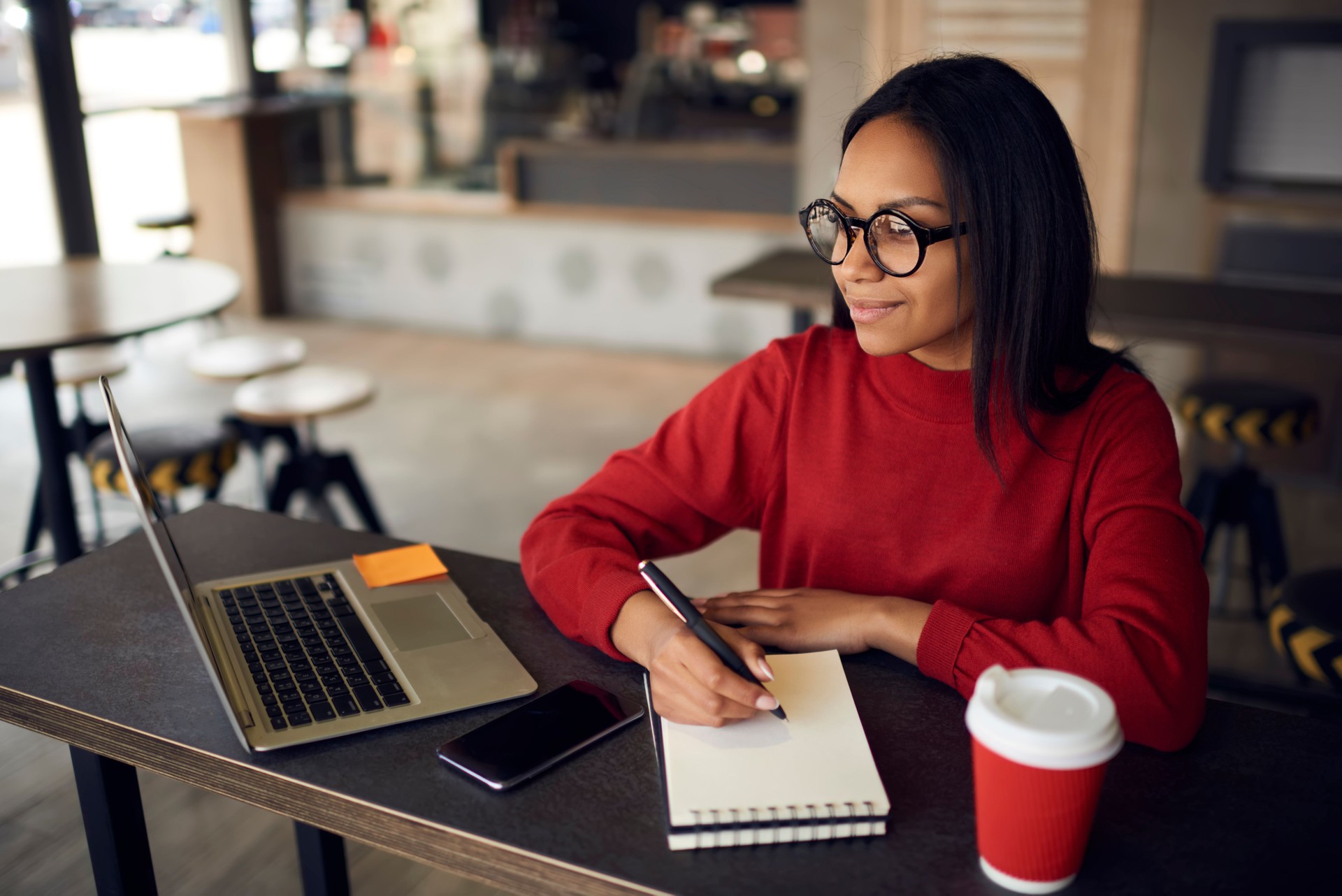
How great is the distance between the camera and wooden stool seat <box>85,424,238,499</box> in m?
2.41

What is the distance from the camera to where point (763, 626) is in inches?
41.7

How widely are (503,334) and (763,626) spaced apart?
4.44 meters

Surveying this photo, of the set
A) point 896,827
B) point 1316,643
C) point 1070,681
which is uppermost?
point 1070,681

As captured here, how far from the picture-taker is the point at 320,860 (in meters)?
1.31

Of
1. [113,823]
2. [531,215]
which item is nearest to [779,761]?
[113,823]

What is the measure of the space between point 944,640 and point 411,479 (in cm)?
282

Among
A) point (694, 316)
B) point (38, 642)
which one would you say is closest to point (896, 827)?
point (38, 642)

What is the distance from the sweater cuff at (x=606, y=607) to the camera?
1037mm

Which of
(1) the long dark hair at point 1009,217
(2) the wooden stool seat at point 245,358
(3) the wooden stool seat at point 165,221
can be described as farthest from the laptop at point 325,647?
(3) the wooden stool seat at point 165,221

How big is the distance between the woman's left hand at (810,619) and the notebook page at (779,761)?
94mm

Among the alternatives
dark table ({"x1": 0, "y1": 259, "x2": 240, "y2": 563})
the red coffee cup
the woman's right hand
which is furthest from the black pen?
dark table ({"x1": 0, "y1": 259, "x2": 240, "y2": 563})

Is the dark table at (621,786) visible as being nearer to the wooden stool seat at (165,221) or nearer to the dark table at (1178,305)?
the dark table at (1178,305)

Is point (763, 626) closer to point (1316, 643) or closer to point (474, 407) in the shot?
point (1316, 643)

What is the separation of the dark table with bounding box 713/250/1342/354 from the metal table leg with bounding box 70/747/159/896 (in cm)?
145
